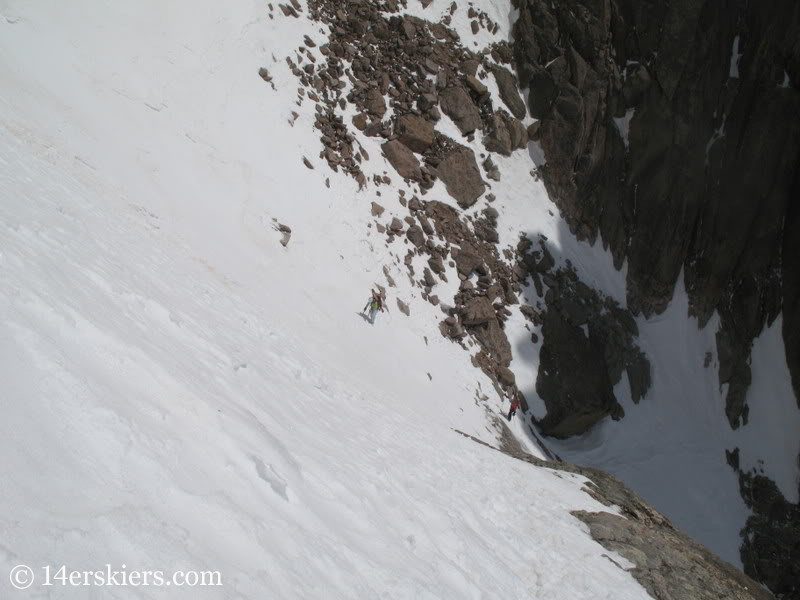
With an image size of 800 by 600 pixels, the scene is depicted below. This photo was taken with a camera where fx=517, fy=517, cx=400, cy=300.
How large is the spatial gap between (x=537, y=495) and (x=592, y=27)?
2796cm

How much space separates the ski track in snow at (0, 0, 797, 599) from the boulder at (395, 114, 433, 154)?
192 cm

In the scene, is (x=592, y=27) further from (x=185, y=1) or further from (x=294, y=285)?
(x=294, y=285)

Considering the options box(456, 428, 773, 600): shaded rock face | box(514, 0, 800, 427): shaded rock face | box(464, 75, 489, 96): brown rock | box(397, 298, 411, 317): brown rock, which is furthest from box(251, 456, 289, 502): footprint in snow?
box(514, 0, 800, 427): shaded rock face

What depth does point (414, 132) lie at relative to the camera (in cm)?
2256

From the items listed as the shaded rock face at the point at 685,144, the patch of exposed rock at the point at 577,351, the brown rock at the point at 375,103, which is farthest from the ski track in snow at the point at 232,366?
the shaded rock face at the point at 685,144

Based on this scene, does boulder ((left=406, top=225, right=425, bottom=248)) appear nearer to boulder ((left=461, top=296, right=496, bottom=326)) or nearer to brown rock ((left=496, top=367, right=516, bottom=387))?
boulder ((left=461, top=296, right=496, bottom=326))

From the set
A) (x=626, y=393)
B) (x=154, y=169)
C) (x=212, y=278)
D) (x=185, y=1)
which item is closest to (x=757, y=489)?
(x=626, y=393)

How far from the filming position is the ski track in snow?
10.8 ft

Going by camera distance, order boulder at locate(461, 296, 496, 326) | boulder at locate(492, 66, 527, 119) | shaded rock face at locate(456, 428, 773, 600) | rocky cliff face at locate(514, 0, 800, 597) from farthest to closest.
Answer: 1. rocky cliff face at locate(514, 0, 800, 597)
2. boulder at locate(492, 66, 527, 119)
3. boulder at locate(461, 296, 496, 326)
4. shaded rock face at locate(456, 428, 773, 600)

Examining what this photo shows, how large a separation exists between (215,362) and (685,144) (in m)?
32.8

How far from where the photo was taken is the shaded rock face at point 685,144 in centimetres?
2838

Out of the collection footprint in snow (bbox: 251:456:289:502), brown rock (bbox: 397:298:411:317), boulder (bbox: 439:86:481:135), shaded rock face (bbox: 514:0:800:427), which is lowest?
footprint in snow (bbox: 251:456:289:502)

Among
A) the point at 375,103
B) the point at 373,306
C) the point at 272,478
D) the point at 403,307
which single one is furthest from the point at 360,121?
the point at 272,478

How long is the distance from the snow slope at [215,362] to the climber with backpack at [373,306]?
23.6 inches
